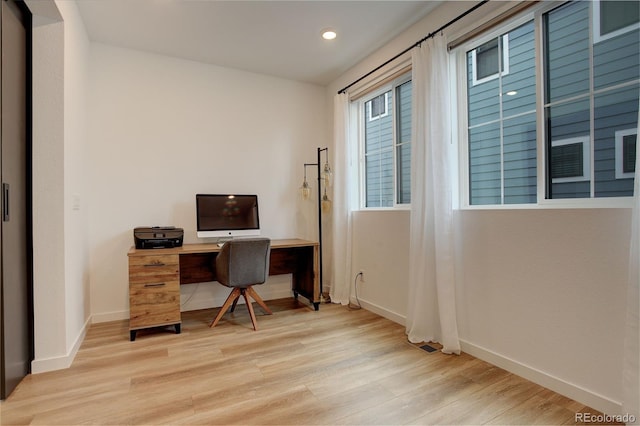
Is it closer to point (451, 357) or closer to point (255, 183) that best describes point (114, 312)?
point (255, 183)

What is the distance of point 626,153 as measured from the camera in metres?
1.66

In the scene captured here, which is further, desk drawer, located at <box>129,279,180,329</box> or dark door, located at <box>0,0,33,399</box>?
desk drawer, located at <box>129,279,180,329</box>

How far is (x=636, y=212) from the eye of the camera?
147 cm

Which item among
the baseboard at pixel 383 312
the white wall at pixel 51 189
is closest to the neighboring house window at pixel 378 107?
the baseboard at pixel 383 312

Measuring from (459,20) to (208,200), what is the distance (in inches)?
105

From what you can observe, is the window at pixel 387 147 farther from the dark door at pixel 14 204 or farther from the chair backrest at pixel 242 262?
the dark door at pixel 14 204

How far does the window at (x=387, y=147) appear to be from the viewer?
10.0 feet

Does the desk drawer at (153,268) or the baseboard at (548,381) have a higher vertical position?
the desk drawer at (153,268)

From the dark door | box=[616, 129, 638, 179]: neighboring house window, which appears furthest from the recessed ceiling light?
box=[616, 129, 638, 179]: neighboring house window

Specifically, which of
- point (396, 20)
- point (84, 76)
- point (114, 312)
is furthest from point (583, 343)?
point (84, 76)

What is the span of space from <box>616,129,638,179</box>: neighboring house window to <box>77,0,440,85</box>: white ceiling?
5.20 feet

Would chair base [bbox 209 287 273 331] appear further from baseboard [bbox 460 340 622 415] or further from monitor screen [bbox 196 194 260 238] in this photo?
baseboard [bbox 460 340 622 415]

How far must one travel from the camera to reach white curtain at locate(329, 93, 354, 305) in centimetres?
356

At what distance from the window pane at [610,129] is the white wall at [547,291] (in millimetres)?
173
